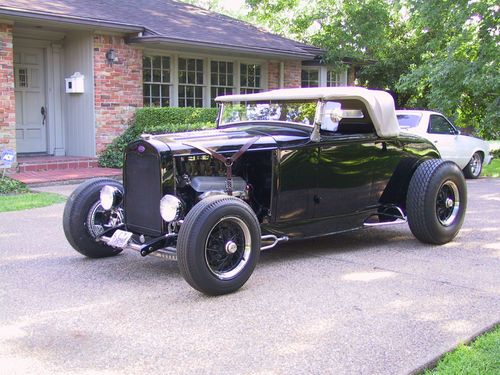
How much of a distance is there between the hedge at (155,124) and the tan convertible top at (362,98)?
23.1ft

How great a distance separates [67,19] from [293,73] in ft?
26.0

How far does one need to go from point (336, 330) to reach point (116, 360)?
1479 mm

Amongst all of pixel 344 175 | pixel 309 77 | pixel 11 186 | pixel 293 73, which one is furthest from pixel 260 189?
pixel 309 77

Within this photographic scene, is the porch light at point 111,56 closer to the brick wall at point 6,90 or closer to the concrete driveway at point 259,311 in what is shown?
the brick wall at point 6,90

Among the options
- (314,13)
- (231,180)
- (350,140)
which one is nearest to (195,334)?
(231,180)

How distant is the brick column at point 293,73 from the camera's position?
18.2 m

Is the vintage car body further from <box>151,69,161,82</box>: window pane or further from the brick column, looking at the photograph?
the brick column

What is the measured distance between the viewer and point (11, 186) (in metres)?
10.8

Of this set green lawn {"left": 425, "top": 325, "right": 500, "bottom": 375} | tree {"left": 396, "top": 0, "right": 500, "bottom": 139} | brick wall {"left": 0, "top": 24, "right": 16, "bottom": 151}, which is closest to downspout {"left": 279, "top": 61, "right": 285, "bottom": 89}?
tree {"left": 396, "top": 0, "right": 500, "bottom": 139}

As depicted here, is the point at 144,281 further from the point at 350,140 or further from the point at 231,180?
the point at 350,140

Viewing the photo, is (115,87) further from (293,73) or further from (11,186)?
(293,73)

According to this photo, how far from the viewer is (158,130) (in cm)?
1349

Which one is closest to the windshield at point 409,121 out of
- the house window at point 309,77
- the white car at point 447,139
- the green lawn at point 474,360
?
the white car at point 447,139

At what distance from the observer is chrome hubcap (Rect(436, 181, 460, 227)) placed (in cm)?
675
